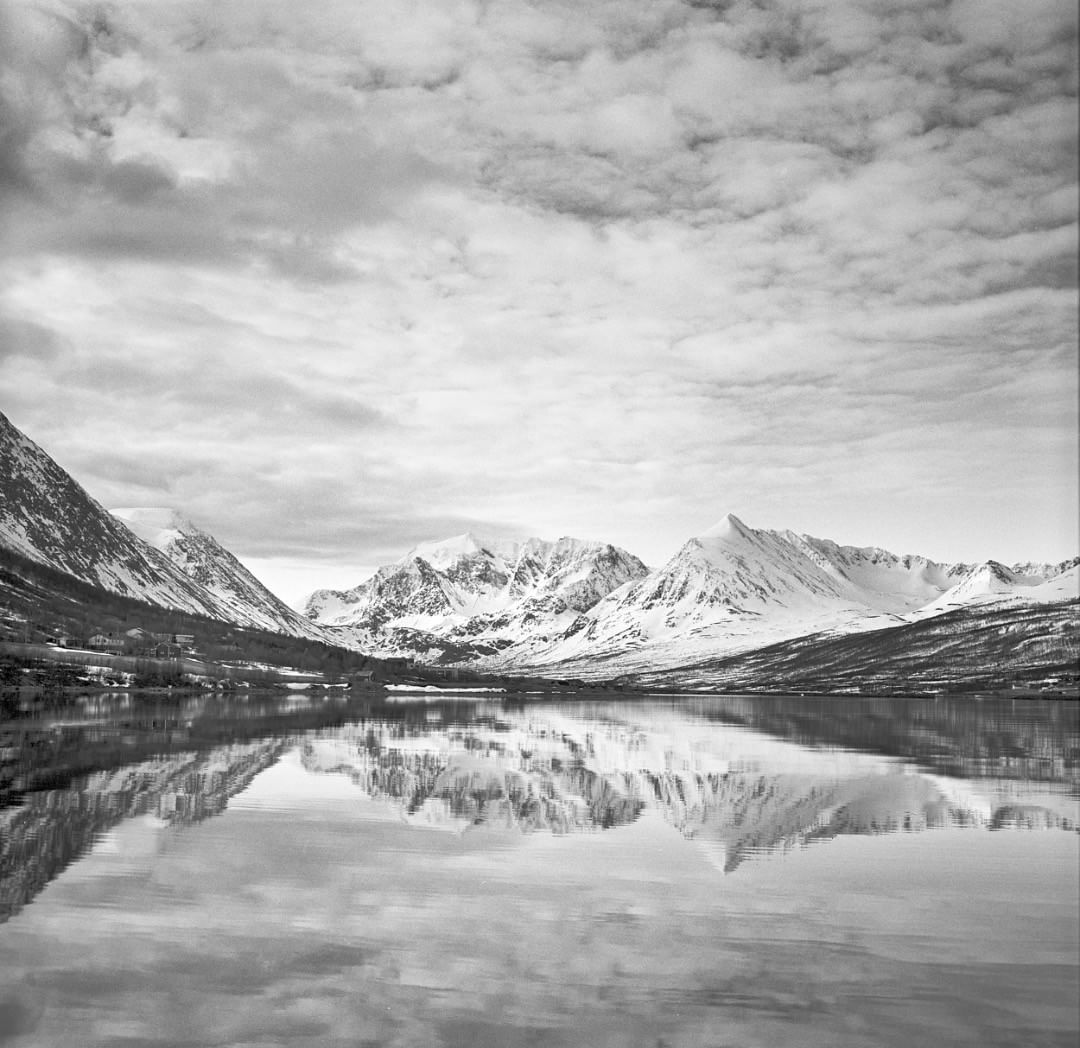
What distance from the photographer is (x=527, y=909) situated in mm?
23812

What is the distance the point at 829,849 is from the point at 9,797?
1124 inches

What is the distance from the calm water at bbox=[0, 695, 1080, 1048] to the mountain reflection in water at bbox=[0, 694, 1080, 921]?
306 mm

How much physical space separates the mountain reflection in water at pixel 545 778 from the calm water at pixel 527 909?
31 cm

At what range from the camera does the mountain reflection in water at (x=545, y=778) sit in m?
35.3

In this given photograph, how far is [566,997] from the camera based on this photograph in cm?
1784

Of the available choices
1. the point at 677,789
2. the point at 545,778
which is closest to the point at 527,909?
the point at 677,789

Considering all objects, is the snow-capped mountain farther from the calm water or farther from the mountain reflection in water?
the calm water

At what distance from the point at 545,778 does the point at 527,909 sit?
2802cm

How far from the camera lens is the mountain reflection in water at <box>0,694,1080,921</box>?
3528 centimetres

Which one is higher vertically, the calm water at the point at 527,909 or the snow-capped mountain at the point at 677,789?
the snow-capped mountain at the point at 677,789

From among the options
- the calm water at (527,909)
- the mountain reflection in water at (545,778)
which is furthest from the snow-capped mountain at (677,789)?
the calm water at (527,909)

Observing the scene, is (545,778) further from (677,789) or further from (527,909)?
(527,909)

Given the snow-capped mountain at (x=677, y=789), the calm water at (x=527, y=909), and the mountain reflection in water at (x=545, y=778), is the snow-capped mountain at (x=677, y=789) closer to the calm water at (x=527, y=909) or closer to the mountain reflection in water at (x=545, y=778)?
the mountain reflection in water at (x=545, y=778)

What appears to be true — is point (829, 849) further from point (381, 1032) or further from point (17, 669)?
point (17, 669)
